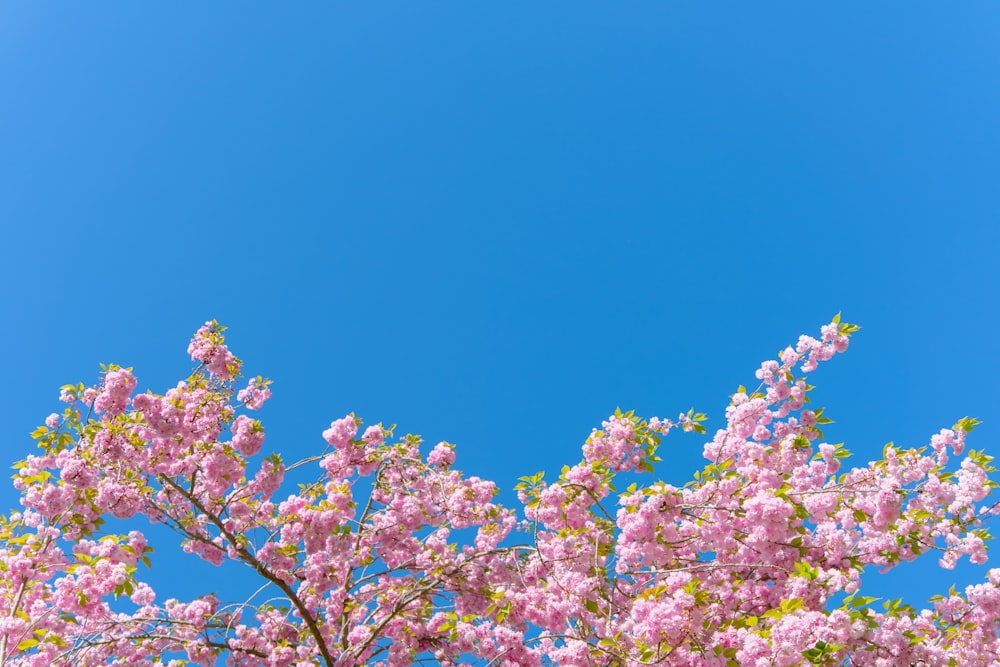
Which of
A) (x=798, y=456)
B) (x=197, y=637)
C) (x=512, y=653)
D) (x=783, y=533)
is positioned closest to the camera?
(x=783, y=533)

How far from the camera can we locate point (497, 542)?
877cm

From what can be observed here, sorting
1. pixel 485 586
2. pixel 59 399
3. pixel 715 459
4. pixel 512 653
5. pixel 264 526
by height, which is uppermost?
pixel 59 399

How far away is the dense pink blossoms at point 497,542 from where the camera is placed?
652 centimetres

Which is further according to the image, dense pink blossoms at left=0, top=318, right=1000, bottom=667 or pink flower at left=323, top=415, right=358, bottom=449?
pink flower at left=323, top=415, right=358, bottom=449

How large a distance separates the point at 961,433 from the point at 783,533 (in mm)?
2571

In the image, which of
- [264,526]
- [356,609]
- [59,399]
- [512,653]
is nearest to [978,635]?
[512,653]

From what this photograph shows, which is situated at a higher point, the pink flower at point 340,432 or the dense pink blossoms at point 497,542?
the pink flower at point 340,432

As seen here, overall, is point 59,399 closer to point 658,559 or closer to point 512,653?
point 512,653

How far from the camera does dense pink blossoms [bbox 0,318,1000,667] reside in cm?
652

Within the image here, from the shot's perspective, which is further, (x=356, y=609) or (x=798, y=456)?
(x=356, y=609)

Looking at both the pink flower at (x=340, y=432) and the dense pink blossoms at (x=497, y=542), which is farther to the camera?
the pink flower at (x=340, y=432)

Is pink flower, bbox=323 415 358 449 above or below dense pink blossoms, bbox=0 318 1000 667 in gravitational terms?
above

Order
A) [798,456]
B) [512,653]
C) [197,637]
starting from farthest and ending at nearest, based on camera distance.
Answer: [197,637]
[798,456]
[512,653]

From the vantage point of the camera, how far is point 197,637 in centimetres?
884
